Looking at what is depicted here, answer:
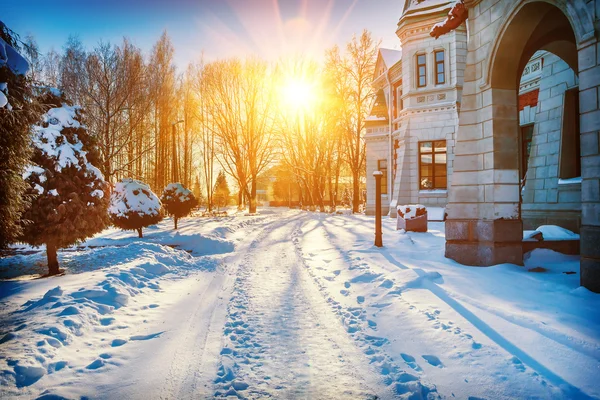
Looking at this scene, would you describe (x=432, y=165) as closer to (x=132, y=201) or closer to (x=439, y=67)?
(x=439, y=67)

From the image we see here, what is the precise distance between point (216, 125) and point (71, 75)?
482 inches

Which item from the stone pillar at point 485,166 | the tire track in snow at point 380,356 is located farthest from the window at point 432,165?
the tire track in snow at point 380,356

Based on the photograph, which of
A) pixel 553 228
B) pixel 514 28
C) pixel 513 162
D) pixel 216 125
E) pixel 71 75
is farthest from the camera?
pixel 216 125

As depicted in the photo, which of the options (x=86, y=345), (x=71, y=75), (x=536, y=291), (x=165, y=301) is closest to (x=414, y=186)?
(x=536, y=291)

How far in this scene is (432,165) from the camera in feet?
58.5

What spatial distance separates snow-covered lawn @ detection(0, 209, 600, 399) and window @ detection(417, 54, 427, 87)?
14018 mm

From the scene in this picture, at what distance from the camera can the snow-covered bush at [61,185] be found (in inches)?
262

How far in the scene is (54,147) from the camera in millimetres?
7102

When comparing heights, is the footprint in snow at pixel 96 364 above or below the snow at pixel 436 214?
below

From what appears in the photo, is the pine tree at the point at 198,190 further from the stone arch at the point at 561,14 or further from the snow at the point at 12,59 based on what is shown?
the stone arch at the point at 561,14

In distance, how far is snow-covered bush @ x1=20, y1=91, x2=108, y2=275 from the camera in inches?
262

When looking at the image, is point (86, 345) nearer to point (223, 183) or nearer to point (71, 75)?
point (71, 75)

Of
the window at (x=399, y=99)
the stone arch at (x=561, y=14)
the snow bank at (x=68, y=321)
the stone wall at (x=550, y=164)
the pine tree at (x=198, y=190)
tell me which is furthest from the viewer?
the pine tree at (x=198, y=190)

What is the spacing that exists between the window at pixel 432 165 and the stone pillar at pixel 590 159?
13.1 metres
